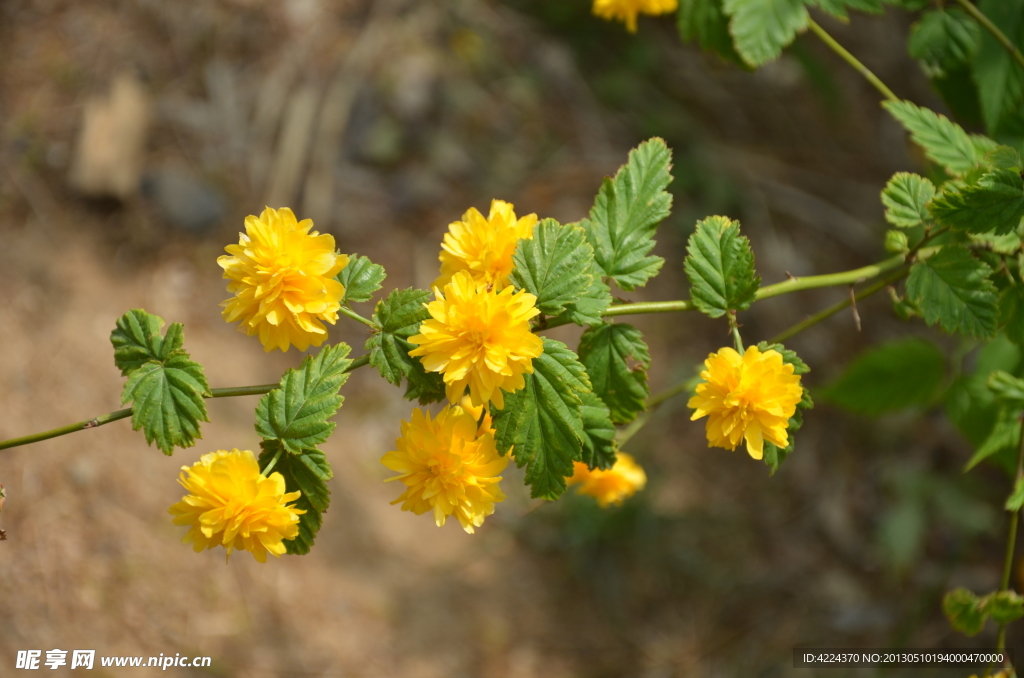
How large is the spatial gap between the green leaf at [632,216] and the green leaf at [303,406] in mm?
442

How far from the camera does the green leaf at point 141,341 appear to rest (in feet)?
3.37

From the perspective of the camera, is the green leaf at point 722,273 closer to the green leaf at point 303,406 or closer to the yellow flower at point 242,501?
the green leaf at point 303,406

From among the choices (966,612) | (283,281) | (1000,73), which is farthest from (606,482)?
(1000,73)

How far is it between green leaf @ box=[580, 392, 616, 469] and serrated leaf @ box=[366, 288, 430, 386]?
0.88ft

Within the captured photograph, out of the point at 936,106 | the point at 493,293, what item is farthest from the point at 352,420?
the point at 936,106

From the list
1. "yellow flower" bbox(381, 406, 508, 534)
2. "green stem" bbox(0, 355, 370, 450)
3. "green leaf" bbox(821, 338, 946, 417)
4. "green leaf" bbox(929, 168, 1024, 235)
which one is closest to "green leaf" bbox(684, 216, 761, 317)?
"green leaf" bbox(929, 168, 1024, 235)

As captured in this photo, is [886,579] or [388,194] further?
[388,194]

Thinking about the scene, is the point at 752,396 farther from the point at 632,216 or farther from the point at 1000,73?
the point at 1000,73

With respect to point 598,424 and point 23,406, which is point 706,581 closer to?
point 598,424

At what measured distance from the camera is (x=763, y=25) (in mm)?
1370

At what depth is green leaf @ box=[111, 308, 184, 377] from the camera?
1.03 m

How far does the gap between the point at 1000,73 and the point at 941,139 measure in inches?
13.4

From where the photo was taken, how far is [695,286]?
1.07m

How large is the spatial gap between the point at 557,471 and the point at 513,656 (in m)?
1.98
